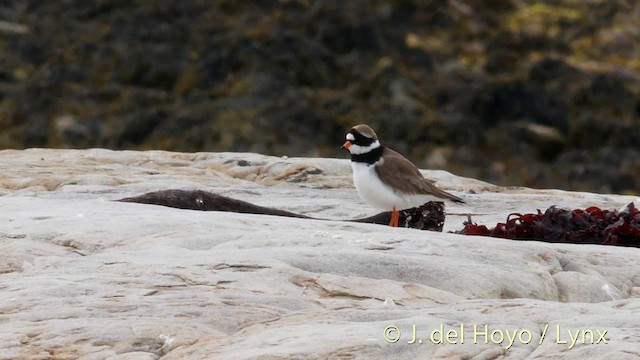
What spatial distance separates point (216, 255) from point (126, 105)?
790 inches

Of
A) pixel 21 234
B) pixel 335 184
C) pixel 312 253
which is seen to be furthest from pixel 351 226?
pixel 335 184

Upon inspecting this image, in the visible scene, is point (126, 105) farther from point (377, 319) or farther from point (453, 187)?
point (377, 319)

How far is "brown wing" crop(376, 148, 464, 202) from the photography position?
11.9m

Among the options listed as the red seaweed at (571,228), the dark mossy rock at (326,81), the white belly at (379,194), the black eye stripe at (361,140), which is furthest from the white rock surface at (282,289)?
the dark mossy rock at (326,81)

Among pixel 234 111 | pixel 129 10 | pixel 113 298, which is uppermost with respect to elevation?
pixel 129 10

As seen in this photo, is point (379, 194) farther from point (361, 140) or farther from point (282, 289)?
point (282, 289)

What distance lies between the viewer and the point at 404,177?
472 inches

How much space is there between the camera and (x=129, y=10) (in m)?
31.5

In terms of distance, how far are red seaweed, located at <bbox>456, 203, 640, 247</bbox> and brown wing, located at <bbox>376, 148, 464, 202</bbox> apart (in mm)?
609

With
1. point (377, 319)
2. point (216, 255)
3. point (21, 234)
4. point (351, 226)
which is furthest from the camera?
point (351, 226)

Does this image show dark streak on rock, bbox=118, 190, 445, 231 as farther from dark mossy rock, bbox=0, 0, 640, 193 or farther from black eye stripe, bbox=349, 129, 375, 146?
dark mossy rock, bbox=0, 0, 640, 193

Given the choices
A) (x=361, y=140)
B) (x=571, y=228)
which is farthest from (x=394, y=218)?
(x=571, y=228)

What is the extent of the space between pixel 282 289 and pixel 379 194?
3638 mm

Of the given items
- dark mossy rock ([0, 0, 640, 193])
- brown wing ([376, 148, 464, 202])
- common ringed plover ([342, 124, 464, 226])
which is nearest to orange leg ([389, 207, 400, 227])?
common ringed plover ([342, 124, 464, 226])
